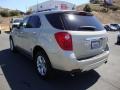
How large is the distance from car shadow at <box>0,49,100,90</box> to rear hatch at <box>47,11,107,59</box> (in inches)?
31.6

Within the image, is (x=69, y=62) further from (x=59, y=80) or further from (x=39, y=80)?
(x=39, y=80)

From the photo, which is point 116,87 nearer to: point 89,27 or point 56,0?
point 89,27

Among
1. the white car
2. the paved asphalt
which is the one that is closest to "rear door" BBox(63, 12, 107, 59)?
the white car

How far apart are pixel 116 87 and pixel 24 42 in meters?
3.39

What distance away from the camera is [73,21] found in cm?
541

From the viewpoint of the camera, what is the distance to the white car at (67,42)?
5.10 meters

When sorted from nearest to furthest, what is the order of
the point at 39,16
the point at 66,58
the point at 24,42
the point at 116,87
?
the point at 66,58 → the point at 116,87 → the point at 39,16 → the point at 24,42

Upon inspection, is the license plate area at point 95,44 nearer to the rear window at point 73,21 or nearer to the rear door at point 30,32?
the rear window at point 73,21

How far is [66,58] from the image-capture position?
5.04m

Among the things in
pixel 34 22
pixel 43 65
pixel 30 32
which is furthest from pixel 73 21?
pixel 30 32

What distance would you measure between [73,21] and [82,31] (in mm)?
339

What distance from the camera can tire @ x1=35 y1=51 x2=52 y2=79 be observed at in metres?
5.61

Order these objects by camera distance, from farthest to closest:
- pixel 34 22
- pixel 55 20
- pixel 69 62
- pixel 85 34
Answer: pixel 34 22, pixel 55 20, pixel 85 34, pixel 69 62

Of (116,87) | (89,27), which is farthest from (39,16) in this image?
(116,87)
